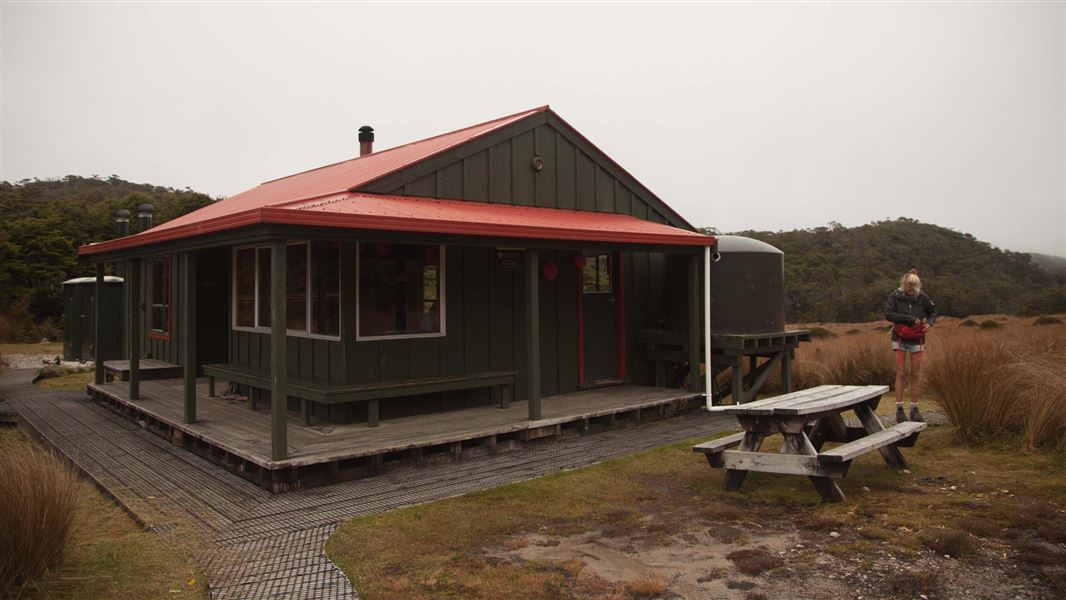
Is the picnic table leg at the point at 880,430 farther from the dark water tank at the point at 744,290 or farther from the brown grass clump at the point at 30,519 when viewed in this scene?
the brown grass clump at the point at 30,519

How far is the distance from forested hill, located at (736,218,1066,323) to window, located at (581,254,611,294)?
20205mm

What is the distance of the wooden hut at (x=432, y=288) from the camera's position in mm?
6797

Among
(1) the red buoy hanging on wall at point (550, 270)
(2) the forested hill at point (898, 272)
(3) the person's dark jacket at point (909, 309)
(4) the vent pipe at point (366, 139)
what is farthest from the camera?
(2) the forested hill at point (898, 272)

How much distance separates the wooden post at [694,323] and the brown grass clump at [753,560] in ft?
18.3

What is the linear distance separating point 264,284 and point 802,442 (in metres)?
6.61

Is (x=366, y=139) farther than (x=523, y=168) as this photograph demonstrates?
Yes

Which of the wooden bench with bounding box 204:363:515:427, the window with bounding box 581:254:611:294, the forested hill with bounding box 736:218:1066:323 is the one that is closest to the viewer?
the wooden bench with bounding box 204:363:515:427

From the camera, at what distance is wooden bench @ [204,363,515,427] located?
704 cm

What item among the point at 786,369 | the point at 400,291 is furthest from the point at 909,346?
the point at 400,291

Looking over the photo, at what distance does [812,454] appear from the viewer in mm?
5191

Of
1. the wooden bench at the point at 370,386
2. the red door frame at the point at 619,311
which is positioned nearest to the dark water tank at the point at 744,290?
the red door frame at the point at 619,311

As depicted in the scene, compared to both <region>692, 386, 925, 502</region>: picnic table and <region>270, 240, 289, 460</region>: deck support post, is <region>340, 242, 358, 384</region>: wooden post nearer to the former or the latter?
<region>270, 240, 289, 460</region>: deck support post

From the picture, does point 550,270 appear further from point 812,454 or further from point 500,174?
point 812,454

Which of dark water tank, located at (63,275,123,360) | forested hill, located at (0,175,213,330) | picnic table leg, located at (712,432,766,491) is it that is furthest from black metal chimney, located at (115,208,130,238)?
picnic table leg, located at (712,432,766,491)
